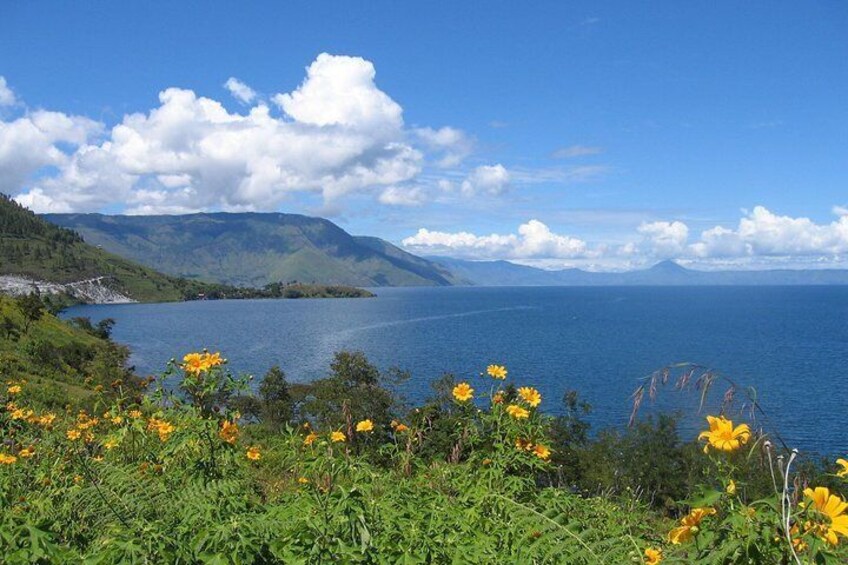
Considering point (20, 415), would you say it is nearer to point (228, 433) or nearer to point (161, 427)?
point (161, 427)

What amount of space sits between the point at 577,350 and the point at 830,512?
317ft

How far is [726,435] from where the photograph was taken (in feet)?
8.82

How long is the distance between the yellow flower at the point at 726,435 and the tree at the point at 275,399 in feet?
146

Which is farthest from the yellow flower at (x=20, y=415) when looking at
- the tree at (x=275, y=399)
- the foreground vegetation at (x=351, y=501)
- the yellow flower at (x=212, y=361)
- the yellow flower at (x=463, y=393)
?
the tree at (x=275, y=399)

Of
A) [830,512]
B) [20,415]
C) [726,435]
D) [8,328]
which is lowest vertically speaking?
[8,328]

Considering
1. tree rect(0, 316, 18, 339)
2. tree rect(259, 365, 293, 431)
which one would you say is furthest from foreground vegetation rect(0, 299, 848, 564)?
tree rect(0, 316, 18, 339)

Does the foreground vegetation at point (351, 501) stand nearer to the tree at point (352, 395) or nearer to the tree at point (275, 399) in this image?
the tree at point (352, 395)

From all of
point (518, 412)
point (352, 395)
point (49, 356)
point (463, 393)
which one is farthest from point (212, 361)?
point (49, 356)

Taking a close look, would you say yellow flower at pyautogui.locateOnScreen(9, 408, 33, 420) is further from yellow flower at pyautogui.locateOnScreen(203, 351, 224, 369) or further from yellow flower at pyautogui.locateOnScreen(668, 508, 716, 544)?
yellow flower at pyautogui.locateOnScreen(668, 508, 716, 544)

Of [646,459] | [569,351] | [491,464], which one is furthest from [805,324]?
[491,464]

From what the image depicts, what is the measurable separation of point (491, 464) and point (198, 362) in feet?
8.88

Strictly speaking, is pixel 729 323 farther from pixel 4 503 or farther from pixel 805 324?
pixel 4 503

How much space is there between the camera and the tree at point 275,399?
4659 centimetres

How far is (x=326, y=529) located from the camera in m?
2.87
